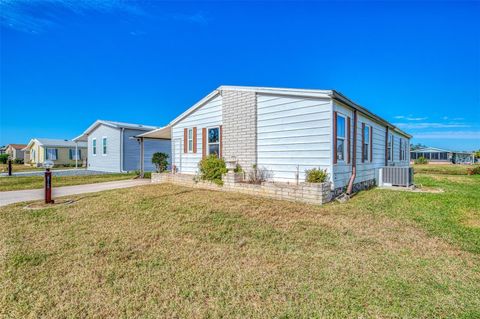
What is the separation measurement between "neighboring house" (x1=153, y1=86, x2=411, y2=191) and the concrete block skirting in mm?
813

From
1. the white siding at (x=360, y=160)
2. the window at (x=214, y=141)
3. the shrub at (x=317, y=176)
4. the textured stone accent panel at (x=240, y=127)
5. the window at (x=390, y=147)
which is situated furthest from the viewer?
the window at (x=390, y=147)

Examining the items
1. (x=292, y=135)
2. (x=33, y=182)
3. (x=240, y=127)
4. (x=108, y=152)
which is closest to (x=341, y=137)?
(x=292, y=135)

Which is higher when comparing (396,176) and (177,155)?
(177,155)

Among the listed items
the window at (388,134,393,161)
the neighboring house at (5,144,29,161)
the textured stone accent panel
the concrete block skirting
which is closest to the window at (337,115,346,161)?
the concrete block skirting

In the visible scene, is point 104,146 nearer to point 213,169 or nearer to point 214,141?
point 214,141

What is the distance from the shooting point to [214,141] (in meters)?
10.9

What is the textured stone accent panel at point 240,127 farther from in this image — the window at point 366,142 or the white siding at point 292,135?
the window at point 366,142

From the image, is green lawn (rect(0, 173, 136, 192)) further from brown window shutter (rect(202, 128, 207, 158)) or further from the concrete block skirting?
the concrete block skirting

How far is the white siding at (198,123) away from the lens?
10805 mm

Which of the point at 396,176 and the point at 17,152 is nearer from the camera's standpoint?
the point at 396,176

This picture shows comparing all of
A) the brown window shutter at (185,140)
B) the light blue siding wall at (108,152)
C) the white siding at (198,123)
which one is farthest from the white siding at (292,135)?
the light blue siding wall at (108,152)

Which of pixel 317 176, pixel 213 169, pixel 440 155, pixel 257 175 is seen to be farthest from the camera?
pixel 440 155

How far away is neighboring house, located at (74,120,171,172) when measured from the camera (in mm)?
19277

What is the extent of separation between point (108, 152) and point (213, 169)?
15159 mm
